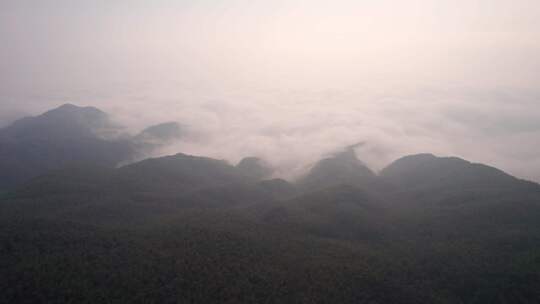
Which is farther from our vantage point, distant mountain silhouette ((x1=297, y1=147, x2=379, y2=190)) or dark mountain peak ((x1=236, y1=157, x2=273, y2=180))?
dark mountain peak ((x1=236, y1=157, x2=273, y2=180))

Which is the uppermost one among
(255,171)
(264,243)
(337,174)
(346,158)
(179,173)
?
(346,158)

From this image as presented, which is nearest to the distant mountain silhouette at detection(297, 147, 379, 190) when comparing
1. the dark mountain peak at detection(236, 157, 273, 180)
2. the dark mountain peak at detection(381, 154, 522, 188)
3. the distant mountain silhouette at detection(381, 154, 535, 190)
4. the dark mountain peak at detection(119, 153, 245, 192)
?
the distant mountain silhouette at detection(381, 154, 535, 190)

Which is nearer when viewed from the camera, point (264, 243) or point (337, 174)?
point (264, 243)

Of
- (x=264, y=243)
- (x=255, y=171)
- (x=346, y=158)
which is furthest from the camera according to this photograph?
(x=255, y=171)

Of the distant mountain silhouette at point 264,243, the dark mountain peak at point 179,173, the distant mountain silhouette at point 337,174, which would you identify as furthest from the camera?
the distant mountain silhouette at point 337,174

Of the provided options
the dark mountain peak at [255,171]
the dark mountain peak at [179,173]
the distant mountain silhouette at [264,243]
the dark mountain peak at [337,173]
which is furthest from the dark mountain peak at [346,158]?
the dark mountain peak at [179,173]

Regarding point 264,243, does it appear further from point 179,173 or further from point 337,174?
point 337,174

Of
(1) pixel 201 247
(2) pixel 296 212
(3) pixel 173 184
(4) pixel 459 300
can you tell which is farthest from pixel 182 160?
(4) pixel 459 300

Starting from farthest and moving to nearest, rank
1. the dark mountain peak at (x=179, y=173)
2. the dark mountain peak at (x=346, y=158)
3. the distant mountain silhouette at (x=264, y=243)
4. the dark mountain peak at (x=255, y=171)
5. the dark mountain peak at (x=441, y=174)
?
the dark mountain peak at (x=255, y=171) → the dark mountain peak at (x=346, y=158) → the dark mountain peak at (x=179, y=173) → the dark mountain peak at (x=441, y=174) → the distant mountain silhouette at (x=264, y=243)

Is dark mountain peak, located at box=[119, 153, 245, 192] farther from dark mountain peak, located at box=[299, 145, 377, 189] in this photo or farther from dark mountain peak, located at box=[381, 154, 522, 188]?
dark mountain peak, located at box=[381, 154, 522, 188]

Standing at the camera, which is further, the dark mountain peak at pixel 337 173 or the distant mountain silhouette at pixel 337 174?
the dark mountain peak at pixel 337 173

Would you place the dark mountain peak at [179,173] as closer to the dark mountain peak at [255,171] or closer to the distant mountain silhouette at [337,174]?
the dark mountain peak at [255,171]

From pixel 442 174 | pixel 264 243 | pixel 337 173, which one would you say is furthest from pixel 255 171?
pixel 264 243

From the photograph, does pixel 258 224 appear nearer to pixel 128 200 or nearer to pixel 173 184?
pixel 128 200
